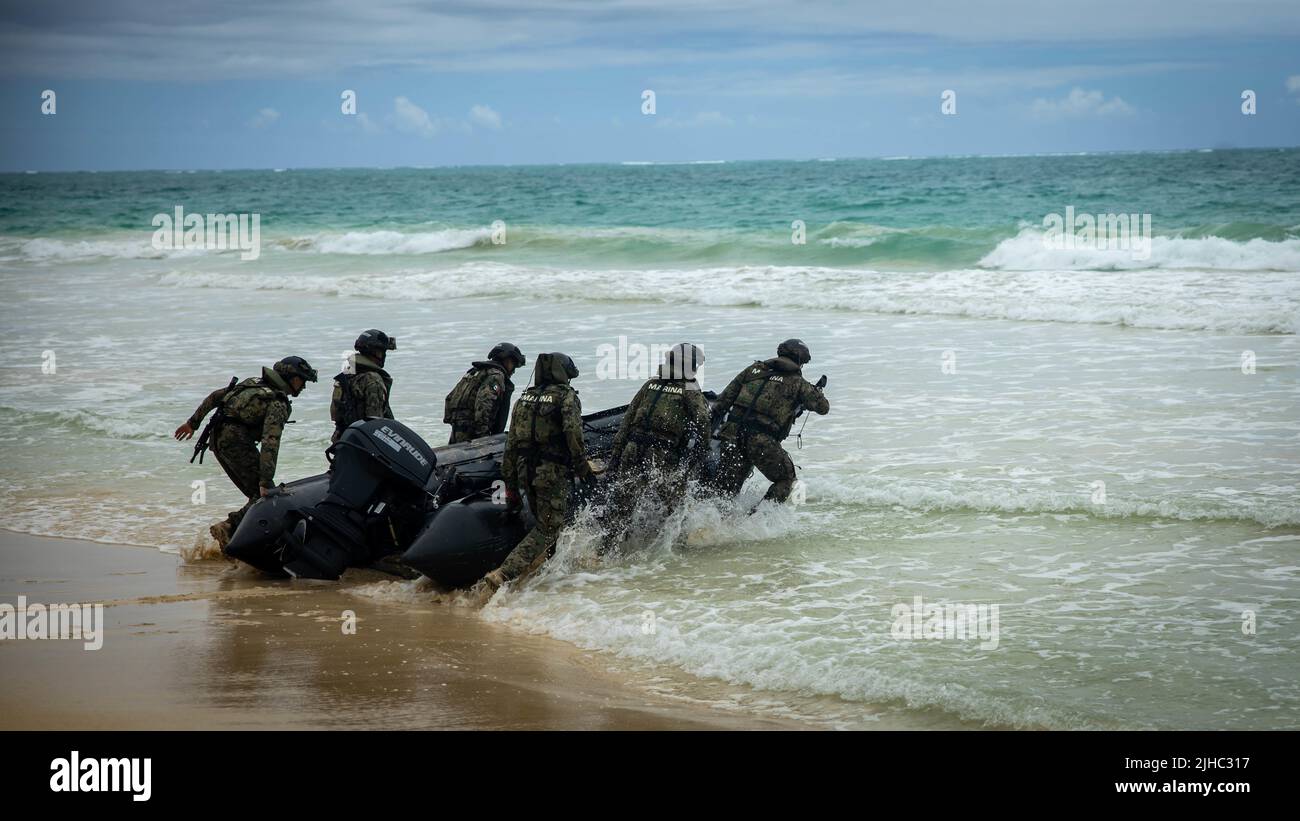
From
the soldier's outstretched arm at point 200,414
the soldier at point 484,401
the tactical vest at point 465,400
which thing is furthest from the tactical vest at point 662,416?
the soldier's outstretched arm at point 200,414

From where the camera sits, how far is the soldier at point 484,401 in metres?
9.80

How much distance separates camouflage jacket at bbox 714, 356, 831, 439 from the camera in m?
9.62

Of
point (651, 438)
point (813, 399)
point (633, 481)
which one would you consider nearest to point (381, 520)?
point (633, 481)

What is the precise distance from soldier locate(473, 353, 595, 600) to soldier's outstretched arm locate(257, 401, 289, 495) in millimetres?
1574

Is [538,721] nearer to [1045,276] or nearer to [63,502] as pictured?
[63,502]

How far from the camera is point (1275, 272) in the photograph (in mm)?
25000

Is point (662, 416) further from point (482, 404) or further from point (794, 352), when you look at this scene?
point (482, 404)

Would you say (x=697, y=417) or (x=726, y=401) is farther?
(x=726, y=401)

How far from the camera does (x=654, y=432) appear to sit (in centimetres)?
879

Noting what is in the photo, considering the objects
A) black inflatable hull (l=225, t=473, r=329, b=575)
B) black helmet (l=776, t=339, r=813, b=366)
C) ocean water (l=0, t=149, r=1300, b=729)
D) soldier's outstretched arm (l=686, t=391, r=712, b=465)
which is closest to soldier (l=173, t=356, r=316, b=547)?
black inflatable hull (l=225, t=473, r=329, b=575)

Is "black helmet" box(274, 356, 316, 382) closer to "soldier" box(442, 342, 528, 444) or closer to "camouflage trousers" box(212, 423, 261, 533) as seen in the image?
"camouflage trousers" box(212, 423, 261, 533)

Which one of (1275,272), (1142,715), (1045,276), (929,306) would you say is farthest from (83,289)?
(1142,715)

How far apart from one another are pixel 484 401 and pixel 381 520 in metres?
1.46

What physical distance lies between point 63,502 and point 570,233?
2969 cm
